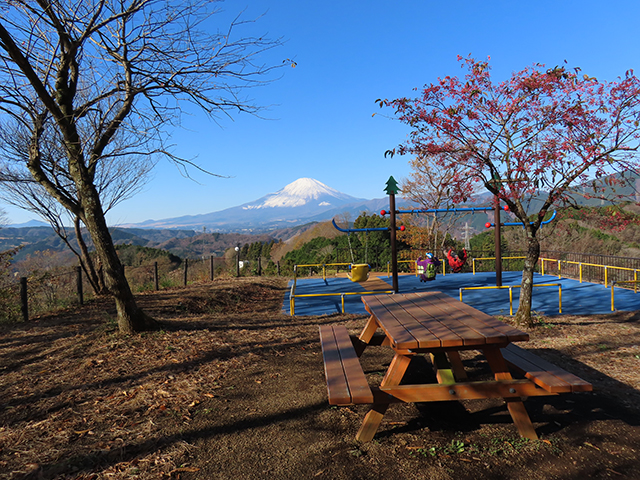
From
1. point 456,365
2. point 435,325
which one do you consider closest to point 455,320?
point 435,325

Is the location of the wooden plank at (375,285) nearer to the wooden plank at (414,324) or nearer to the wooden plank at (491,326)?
the wooden plank at (414,324)

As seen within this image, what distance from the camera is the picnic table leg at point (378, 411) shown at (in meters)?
2.88

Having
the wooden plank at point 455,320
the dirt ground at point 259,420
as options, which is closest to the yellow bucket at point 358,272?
the dirt ground at point 259,420

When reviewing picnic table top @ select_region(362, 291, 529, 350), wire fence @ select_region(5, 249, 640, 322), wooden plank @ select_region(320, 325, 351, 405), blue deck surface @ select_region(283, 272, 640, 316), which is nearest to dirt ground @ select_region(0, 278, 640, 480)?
wooden plank @ select_region(320, 325, 351, 405)

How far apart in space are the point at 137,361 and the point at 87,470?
7.57 ft

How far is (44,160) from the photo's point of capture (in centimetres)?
995

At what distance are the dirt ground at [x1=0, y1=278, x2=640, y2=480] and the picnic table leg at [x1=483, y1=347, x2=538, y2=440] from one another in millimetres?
83

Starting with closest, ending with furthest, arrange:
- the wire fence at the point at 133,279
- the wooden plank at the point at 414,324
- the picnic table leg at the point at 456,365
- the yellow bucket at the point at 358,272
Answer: the wooden plank at the point at 414,324
the picnic table leg at the point at 456,365
the wire fence at the point at 133,279
the yellow bucket at the point at 358,272

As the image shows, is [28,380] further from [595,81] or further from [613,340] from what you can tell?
[595,81]

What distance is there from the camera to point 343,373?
3.12 m

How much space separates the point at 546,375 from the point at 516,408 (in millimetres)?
341

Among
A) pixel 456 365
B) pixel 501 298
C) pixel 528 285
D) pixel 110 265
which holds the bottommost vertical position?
pixel 501 298

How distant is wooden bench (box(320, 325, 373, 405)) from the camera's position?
2639mm

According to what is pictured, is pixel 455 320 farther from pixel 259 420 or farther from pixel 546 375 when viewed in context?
pixel 259 420
